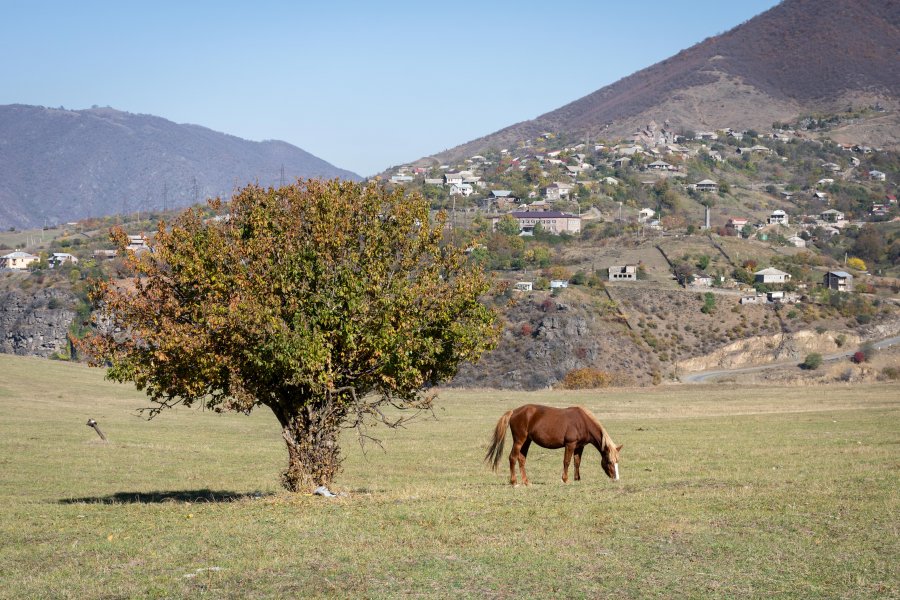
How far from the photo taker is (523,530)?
18.5 meters

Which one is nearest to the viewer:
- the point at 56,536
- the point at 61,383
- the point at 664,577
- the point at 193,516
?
the point at 664,577

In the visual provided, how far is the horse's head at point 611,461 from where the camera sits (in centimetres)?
2545

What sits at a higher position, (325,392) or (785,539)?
(325,392)

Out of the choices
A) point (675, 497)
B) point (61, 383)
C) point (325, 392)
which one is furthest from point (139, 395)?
point (675, 497)

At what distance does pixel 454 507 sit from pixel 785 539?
21.4 ft

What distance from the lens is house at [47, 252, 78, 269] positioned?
186 metres

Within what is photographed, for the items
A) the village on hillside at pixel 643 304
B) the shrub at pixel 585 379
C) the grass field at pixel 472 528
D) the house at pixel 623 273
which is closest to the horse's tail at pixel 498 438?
the grass field at pixel 472 528

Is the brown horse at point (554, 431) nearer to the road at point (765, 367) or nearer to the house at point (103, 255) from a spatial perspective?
the road at point (765, 367)

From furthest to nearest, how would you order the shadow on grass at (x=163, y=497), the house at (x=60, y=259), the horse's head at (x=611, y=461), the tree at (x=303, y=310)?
the house at (x=60, y=259), the shadow on grass at (x=163, y=497), the horse's head at (x=611, y=461), the tree at (x=303, y=310)

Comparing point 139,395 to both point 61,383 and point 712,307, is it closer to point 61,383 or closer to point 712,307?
point 61,383

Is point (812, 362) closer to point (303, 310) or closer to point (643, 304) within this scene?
point (643, 304)

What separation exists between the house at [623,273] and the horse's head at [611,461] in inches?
4948

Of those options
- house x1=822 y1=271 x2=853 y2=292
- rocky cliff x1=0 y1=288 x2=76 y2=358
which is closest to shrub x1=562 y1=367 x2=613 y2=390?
house x1=822 y1=271 x2=853 y2=292

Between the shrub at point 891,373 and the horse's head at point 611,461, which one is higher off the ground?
the horse's head at point 611,461
